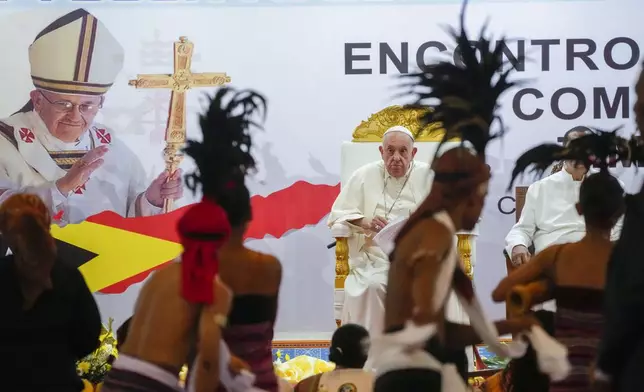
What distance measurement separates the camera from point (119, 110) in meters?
8.15

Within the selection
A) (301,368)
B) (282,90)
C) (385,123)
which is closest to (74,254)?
(282,90)

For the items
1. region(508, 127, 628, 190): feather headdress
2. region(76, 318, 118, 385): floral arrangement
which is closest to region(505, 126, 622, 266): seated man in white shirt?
region(508, 127, 628, 190): feather headdress

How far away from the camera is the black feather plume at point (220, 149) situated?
2.70 metres

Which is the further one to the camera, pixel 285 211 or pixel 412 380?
pixel 285 211

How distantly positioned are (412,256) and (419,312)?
161 mm

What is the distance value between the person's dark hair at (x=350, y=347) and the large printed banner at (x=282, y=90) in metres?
4.30

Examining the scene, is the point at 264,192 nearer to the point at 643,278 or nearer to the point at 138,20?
the point at 138,20

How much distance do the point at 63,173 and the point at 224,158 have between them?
579 cm

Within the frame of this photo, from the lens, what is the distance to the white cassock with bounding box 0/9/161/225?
26.3 feet

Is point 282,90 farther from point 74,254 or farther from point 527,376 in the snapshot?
point 527,376

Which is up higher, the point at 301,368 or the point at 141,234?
the point at 141,234

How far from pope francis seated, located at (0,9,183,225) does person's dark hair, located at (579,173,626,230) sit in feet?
18.4

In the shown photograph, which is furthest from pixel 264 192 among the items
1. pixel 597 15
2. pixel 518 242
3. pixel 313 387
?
pixel 313 387

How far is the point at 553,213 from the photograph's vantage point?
590 centimetres
